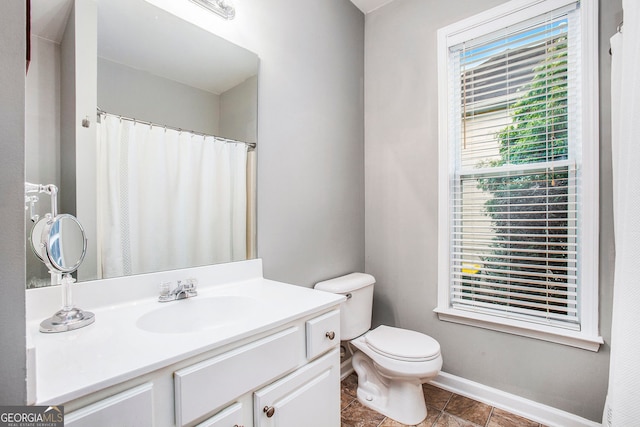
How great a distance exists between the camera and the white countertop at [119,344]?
578 mm

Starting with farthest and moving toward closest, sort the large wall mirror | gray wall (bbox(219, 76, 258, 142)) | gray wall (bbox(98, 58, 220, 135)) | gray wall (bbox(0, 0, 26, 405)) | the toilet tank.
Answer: the toilet tank → gray wall (bbox(219, 76, 258, 142)) → gray wall (bbox(98, 58, 220, 135)) → the large wall mirror → gray wall (bbox(0, 0, 26, 405))

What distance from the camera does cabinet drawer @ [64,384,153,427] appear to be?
0.56 m

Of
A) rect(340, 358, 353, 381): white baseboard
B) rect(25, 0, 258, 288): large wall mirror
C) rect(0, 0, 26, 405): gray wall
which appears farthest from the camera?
rect(340, 358, 353, 381): white baseboard

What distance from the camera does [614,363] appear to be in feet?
3.87

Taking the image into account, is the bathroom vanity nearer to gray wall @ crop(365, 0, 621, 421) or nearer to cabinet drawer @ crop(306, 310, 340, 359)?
cabinet drawer @ crop(306, 310, 340, 359)

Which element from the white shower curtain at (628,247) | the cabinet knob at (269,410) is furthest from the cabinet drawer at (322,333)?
the white shower curtain at (628,247)

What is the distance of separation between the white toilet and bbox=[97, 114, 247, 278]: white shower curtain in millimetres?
745

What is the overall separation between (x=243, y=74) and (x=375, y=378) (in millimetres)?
1892

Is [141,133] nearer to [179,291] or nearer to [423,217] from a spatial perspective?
[179,291]

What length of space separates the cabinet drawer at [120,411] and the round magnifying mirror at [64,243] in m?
0.44

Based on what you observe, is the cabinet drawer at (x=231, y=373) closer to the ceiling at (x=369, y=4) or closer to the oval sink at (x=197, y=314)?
the oval sink at (x=197, y=314)

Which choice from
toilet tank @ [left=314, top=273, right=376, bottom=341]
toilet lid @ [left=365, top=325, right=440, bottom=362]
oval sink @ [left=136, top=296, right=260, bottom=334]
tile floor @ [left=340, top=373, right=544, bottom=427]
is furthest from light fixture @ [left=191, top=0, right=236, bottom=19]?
tile floor @ [left=340, top=373, right=544, bottom=427]

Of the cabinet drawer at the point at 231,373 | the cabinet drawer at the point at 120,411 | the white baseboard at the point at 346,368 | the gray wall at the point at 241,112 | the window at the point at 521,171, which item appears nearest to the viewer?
the cabinet drawer at the point at 120,411

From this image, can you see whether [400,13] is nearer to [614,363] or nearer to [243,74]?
[243,74]
